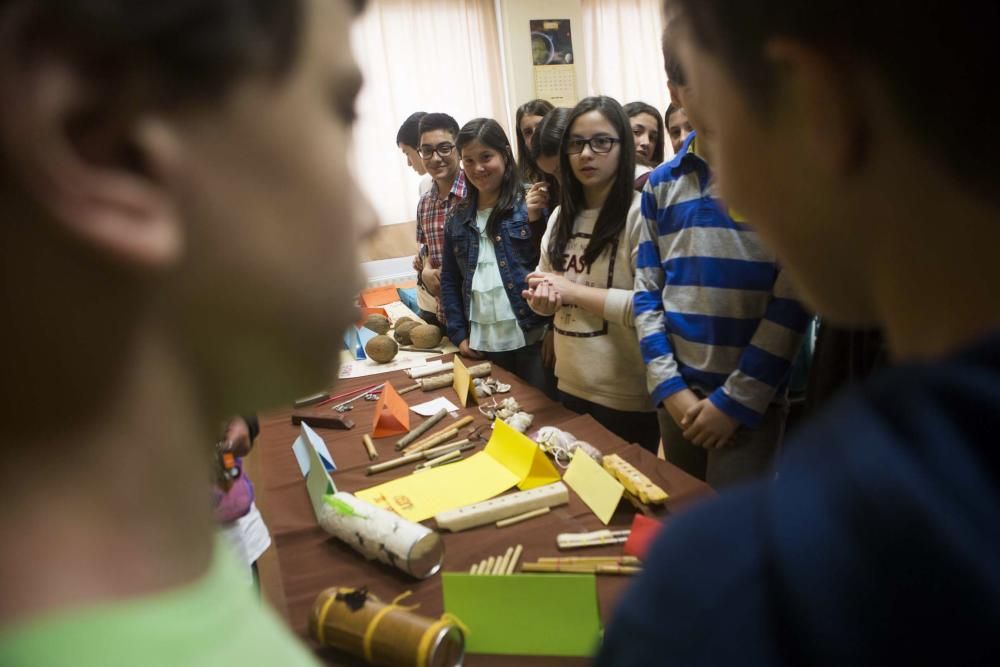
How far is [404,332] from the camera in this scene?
236 centimetres

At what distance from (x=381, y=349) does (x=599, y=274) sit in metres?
0.81

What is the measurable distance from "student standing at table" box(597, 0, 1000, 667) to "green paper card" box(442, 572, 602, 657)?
1.57 feet

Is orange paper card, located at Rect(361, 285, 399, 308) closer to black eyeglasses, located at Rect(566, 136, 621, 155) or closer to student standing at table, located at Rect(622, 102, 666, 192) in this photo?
student standing at table, located at Rect(622, 102, 666, 192)

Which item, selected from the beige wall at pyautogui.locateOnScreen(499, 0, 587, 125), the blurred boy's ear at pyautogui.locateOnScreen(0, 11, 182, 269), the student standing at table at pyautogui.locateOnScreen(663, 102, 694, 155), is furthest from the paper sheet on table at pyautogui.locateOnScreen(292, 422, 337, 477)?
the beige wall at pyautogui.locateOnScreen(499, 0, 587, 125)

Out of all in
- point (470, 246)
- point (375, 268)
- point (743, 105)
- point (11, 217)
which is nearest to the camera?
point (11, 217)

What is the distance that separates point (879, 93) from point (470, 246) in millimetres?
1864

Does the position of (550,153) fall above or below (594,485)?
above

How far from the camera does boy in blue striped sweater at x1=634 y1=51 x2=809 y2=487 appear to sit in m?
1.27

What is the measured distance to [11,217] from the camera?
0.27 metres

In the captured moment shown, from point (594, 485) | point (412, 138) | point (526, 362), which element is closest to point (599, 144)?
point (526, 362)

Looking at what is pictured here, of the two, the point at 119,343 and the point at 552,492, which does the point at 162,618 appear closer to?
the point at 119,343

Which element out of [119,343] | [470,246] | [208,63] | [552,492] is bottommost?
[552,492]

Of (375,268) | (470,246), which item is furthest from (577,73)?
(470,246)

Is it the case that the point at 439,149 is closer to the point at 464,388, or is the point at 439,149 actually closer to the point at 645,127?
the point at 645,127
